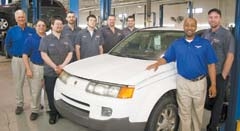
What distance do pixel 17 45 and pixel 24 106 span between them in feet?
3.86

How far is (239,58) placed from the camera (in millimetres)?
3500

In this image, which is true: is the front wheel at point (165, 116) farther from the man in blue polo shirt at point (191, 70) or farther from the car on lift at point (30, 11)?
the car on lift at point (30, 11)

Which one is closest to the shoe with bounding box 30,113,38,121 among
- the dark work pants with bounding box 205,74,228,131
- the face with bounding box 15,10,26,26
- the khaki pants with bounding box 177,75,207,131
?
the face with bounding box 15,10,26,26

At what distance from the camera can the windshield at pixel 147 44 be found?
13.9 feet

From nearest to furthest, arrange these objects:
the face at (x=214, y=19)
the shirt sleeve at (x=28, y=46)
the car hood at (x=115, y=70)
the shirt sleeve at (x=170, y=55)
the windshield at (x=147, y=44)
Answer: the car hood at (x=115, y=70) → the shirt sleeve at (x=170, y=55) → the face at (x=214, y=19) → the windshield at (x=147, y=44) → the shirt sleeve at (x=28, y=46)

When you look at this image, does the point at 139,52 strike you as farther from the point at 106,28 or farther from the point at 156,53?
the point at 106,28

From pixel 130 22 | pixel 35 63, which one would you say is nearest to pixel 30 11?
pixel 130 22

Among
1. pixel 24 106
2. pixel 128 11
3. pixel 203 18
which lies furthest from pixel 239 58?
A: pixel 128 11

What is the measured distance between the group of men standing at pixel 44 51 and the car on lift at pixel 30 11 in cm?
694

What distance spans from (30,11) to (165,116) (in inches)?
410

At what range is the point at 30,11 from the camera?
12766 millimetres

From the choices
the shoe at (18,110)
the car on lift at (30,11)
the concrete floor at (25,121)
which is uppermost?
the car on lift at (30,11)

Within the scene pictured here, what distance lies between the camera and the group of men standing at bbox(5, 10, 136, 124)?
4.33 metres

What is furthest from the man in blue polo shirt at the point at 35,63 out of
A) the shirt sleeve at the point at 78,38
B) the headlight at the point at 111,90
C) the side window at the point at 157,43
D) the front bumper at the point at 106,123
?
the side window at the point at 157,43
